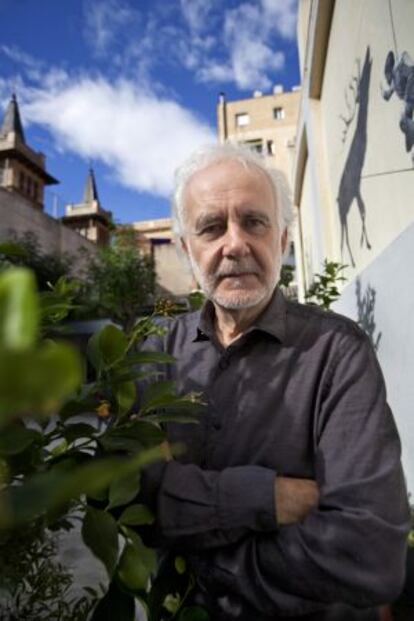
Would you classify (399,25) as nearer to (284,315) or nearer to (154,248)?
(284,315)

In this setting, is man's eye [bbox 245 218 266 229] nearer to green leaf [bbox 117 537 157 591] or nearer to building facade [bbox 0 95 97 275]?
green leaf [bbox 117 537 157 591]

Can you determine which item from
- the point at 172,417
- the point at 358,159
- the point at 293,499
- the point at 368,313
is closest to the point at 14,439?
the point at 172,417

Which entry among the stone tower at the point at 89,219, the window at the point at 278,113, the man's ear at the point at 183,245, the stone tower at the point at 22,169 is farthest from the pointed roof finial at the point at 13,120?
the man's ear at the point at 183,245

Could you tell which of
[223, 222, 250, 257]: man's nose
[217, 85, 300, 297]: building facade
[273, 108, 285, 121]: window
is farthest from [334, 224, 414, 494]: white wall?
[273, 108, 285, 121]: window

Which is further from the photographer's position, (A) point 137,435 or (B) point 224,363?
(B) point 224,363

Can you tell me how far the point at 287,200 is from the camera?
1.43 metres

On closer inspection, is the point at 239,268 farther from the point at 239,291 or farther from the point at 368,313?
the point at 368,313

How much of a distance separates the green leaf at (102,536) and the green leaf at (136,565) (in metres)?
0.02

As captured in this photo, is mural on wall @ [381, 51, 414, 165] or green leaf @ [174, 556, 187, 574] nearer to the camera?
green leaf @ [174, 556, 187, 574]

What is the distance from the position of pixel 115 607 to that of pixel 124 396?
37 cm

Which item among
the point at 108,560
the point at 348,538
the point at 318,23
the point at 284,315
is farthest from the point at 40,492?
the point at 318,23

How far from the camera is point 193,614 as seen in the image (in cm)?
97

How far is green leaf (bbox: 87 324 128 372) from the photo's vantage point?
68cm

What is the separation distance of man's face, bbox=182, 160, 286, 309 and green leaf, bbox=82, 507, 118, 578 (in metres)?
0.75
